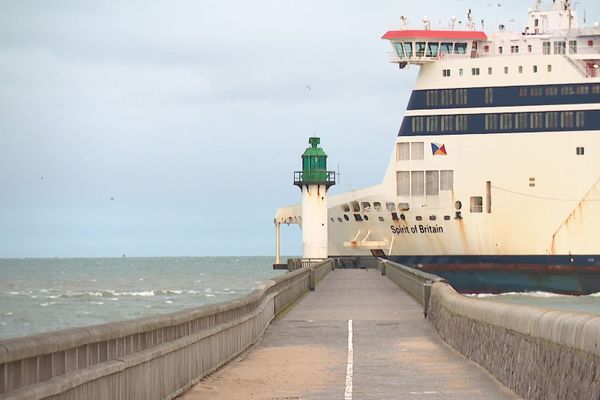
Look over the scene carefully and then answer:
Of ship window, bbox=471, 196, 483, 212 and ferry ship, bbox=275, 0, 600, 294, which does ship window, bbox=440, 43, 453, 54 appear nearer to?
ferry ship, bbox=275, 0, 600, 294

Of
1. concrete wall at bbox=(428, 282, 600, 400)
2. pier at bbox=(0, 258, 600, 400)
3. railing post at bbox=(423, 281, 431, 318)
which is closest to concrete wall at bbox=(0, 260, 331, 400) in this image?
pier at bbox=(0, 258, 600, 400)

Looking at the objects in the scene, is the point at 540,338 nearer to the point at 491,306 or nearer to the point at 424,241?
the point at 491,306

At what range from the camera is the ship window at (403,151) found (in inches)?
2933

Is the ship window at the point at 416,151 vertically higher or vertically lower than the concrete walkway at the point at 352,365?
higher

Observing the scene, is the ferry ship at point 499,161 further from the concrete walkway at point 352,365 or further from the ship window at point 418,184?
the concrete walkway at point 352,365

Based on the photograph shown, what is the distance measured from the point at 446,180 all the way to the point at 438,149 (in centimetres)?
197

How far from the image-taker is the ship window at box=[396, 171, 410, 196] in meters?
74.4

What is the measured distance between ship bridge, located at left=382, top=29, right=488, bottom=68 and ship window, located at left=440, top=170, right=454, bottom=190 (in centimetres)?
689

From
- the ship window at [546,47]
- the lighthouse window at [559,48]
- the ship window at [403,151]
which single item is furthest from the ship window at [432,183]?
the lighthouse window at [559,48]

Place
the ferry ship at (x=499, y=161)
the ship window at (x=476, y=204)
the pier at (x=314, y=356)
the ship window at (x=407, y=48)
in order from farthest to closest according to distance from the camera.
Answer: the ship window at (x=407, y=48)
the ship window at (x=476, y=204)
the ferry ship at (x=499, y=161)
the pier at (x=314, y=356)

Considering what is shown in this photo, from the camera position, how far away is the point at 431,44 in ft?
242

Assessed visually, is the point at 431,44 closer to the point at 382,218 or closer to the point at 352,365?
the point at 382,218

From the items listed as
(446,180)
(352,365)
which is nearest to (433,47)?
(446,180)

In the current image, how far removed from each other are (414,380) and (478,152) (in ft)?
185
